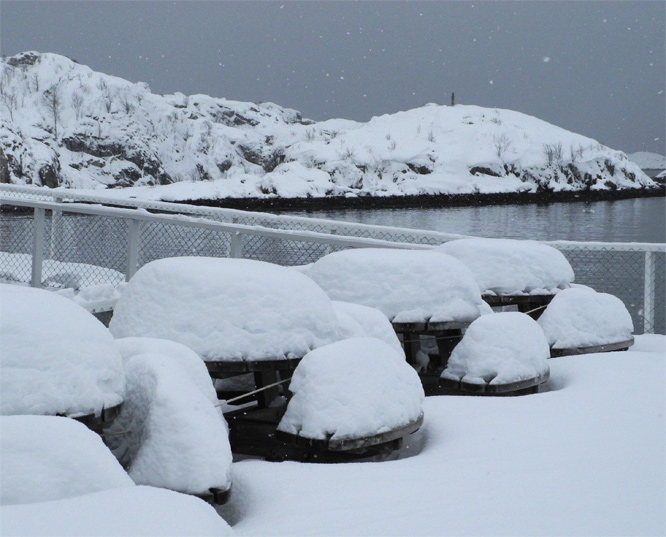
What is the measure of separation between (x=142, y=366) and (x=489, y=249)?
4414mm

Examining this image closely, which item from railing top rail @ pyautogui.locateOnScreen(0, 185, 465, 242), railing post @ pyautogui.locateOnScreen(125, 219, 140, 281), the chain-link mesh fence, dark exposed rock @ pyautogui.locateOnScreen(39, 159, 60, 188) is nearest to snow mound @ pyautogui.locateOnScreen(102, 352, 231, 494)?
railing post @ pyautogui.locateOnScreen(125, 219, 140, 281)

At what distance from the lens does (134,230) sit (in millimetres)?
7480

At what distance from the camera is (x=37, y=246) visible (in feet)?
25.5

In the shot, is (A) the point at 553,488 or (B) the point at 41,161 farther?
(B) the point at 41,161

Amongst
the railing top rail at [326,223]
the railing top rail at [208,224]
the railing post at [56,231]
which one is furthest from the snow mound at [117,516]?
the railing post at [56,231]

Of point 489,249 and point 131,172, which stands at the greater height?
point 131,172

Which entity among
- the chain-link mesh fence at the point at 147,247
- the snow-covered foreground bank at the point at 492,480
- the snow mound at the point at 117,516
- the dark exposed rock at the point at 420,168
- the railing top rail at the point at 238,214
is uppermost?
the dark exposed rock at the point at 420,168

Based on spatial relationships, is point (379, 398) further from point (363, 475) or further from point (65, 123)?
point (65, 123)

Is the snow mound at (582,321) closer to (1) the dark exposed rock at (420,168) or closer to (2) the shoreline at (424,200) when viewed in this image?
(2) the shoreline at (424,200)

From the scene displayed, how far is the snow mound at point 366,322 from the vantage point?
5.12 metres

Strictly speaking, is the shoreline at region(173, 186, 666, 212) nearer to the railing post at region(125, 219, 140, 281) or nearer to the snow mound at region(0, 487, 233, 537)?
the railing post at region(125, 219, 140, 281)

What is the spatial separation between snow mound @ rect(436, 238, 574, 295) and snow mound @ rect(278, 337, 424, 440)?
3113 millimetres

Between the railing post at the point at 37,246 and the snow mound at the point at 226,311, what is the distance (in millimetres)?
3429

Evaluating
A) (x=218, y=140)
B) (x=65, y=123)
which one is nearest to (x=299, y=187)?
(x=65, y=123)
